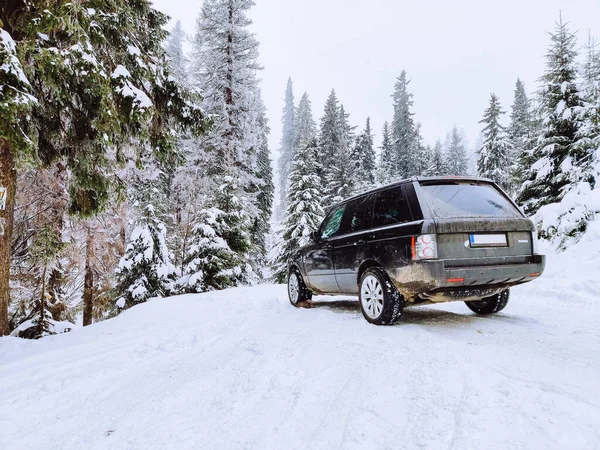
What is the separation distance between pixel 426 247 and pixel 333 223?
8.05ft

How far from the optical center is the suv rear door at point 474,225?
3.93 m

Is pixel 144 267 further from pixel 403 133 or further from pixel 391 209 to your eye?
pixel 403 133

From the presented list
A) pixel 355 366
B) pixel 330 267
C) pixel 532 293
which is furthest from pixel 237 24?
pixel 355 366

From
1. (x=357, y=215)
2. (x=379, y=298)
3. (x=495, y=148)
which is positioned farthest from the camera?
(x=495, y=148)

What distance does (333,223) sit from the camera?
615 cm

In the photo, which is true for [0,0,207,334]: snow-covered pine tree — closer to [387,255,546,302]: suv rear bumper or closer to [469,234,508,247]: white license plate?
[387,255,546,302]: suv rear bumper

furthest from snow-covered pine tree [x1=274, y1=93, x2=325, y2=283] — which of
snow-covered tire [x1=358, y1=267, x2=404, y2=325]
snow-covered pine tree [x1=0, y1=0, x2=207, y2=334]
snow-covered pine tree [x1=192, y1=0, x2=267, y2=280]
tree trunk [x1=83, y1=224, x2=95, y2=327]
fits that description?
snow-covered tire [x1=358, y1=267, x2=404, y2=325]

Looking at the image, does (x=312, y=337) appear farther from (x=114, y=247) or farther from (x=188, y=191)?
(x=188, y=191)

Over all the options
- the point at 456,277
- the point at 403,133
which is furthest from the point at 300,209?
the point at 403,133

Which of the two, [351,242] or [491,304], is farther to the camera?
[351,242]

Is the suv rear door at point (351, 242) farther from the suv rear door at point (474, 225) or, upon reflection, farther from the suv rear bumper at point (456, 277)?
the suv rear door at point (474, 225)

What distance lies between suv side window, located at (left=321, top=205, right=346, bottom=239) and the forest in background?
370 centimetres

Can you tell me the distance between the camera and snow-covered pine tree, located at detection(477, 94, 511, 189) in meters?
31.6

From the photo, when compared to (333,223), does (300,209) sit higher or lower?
higher
